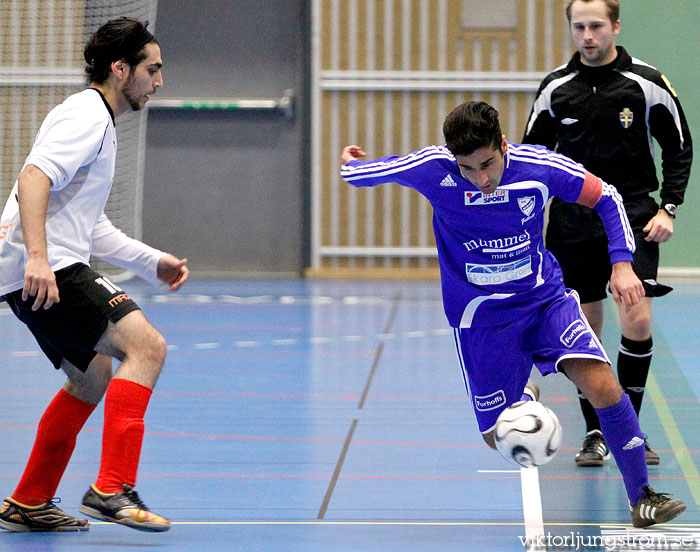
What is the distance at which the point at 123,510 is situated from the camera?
3.25 metres

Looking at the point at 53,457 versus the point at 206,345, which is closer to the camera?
the point at 53,457

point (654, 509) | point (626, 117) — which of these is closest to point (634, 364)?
point (626, 117)

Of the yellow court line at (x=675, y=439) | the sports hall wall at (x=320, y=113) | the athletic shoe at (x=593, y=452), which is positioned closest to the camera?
the yellow court line at (x=675, y=439)

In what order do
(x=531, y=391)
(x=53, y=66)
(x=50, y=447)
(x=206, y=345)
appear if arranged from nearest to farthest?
(x=50, y=447)
(x=531, y=391)
(x=206, y=345)
(x=53, y=66)

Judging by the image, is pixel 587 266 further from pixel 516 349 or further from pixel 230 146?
pixel 230 146

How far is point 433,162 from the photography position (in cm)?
371

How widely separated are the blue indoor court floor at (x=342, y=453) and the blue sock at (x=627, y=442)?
0.17m

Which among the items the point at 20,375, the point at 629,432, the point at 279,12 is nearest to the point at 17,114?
the point at 279,12

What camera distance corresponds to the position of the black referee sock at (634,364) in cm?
461

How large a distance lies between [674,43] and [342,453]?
10.0m

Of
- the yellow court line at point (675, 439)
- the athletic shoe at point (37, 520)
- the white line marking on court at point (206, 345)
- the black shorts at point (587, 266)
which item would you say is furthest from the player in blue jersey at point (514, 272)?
the white line marking on court at point (206, 345)

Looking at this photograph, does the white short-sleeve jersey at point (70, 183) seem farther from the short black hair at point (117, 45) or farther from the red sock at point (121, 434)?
the red sock at point (121, 434)

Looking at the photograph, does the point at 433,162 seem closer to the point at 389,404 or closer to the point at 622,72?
the point at 622,72

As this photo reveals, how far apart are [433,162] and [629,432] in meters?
1.14
